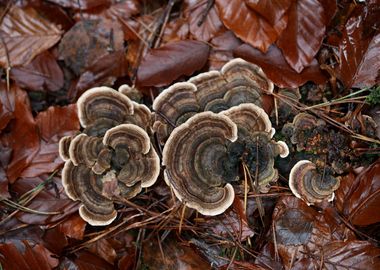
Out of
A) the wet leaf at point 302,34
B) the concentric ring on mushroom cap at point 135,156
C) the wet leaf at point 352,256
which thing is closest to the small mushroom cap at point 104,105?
the concentric ring on mushroom cap at point 135,156

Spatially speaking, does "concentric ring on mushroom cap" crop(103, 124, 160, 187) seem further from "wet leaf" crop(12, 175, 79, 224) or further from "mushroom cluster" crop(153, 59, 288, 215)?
"wet leaf" crop(12, 175, 79, 224)

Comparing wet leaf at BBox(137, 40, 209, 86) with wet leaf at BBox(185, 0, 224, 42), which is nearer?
wet leaf at BBox(137, 40, 209, 86)

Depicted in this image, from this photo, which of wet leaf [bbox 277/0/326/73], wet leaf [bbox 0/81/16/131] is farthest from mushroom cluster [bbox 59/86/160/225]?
wet leaf [bbox 277/0/326/73]

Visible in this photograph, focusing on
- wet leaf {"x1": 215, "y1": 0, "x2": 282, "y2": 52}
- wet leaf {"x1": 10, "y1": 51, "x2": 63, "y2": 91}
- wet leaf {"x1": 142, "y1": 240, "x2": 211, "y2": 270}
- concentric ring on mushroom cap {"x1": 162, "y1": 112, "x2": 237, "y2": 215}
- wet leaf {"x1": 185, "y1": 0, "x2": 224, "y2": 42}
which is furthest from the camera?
wet leaf {"x1": 10, "y1": 51, "x2": 63, "y2": 91}

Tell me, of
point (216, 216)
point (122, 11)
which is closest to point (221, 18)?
point (122, 11)

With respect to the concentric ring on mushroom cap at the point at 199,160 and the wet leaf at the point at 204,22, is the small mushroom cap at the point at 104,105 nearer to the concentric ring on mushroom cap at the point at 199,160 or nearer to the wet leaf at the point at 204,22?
the concentric ring on mushroom cap at the point at 199,160

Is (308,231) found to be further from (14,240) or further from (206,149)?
(14,240)
